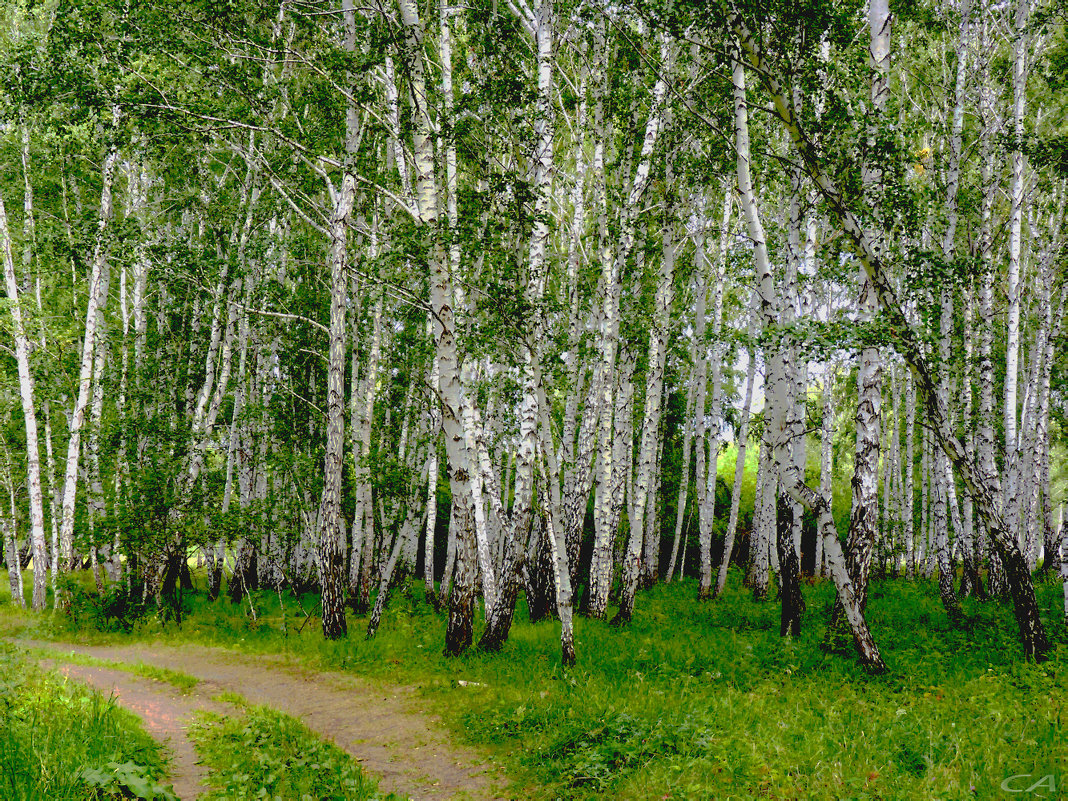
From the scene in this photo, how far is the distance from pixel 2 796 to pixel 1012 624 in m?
12.8

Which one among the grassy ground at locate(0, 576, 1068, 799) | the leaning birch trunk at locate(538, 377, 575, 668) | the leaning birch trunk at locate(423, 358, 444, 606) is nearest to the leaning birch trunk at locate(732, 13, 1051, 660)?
the grassy ground at locate(0, 576, 1068, 799)

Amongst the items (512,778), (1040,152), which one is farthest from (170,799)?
(1040,152)

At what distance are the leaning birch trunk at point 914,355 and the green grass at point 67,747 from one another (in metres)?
7.42

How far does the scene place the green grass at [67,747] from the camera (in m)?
4.01

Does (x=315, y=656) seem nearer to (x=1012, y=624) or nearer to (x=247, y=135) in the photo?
(x=1012, y=624)

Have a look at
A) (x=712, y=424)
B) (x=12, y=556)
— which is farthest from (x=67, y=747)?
(x=712, y=424)

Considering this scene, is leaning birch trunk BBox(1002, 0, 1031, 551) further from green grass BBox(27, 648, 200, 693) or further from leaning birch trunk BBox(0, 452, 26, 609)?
leaning birch trunk BBox(0, 452, 26, 609)

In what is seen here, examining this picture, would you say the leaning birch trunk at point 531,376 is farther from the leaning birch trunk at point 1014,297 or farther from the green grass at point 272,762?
the leaning birch trunk at point 1014,297

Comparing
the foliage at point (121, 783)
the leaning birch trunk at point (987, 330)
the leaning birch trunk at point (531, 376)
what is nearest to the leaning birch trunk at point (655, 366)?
the leaning birch trunk at point (531, 376)

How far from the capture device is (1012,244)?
12578 millimetres

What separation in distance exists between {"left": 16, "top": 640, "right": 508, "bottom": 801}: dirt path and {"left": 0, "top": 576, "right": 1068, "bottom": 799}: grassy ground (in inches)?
14.0

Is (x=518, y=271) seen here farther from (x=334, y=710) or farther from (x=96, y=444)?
(x=96, y=444)

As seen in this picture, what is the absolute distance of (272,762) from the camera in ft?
17.7

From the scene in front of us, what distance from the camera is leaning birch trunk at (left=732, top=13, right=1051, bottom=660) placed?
6.57 metres
